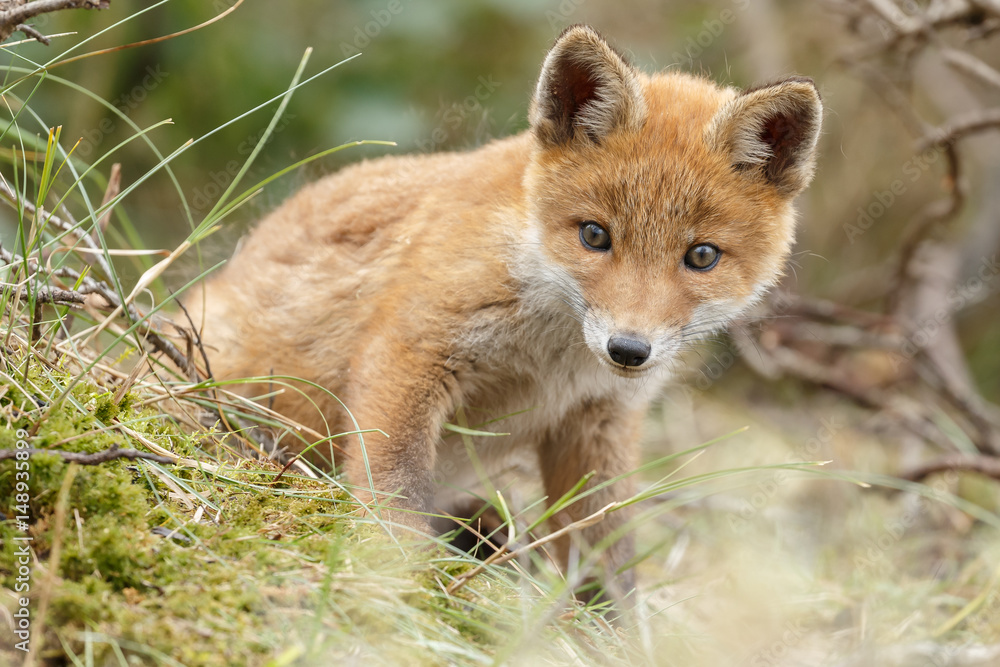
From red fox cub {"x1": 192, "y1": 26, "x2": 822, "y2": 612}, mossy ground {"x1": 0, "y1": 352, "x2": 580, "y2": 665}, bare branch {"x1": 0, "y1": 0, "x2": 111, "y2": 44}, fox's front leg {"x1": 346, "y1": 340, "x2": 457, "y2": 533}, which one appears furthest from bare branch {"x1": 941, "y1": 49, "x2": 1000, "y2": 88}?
bare branch {"x1": 0, "y1": 0, "x2": 111, "y2": 44}

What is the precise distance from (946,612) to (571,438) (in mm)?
2129

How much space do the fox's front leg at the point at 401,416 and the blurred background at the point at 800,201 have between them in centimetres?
125

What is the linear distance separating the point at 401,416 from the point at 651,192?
4.34ft

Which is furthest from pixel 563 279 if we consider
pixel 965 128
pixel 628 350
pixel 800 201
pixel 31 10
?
pixel 800 201

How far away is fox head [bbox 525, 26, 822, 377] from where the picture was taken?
3.13m

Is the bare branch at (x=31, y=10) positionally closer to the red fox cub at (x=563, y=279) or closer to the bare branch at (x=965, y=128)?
the red fox cub at (x=563, y=279)

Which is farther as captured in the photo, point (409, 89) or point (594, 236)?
point (409, 89)

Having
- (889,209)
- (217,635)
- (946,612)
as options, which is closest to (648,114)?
(217,635)

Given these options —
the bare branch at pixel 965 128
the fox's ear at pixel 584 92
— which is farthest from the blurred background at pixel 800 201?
the fox's ear at pixel 584 92

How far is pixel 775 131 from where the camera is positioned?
133 inches

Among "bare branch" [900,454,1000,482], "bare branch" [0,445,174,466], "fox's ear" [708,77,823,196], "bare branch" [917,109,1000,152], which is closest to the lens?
"bare branch" [0,445,174,466]

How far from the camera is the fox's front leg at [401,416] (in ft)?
10.1

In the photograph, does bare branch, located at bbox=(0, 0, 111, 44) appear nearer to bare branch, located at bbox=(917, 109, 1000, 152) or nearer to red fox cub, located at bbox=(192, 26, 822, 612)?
red fox cub, located at bbox=(192, 26, 822, 612)

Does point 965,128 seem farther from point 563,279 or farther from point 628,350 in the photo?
point 628,350
